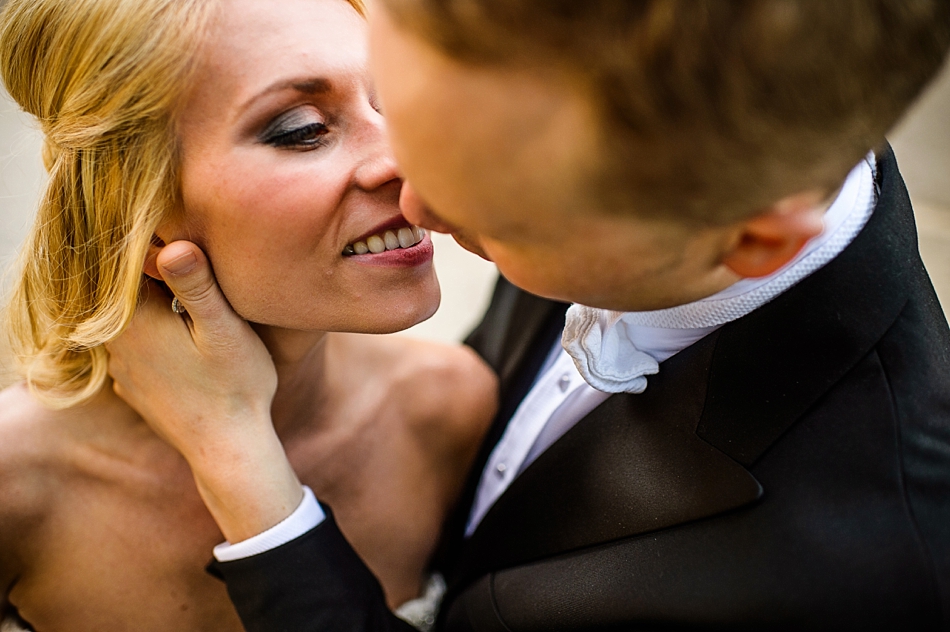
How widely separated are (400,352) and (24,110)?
940 mm

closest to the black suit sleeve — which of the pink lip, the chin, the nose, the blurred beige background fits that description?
the chin

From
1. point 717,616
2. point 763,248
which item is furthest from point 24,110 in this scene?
point 717,616

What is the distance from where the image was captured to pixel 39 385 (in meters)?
1.43

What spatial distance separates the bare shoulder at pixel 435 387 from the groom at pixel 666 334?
25 centimetres

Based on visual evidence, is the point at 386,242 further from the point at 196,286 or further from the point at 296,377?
the point at 296,377

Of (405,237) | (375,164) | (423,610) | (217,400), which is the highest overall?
(375,164)

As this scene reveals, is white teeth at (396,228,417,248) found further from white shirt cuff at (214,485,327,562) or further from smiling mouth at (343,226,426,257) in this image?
white shirt cuff at (214,485,327,562)

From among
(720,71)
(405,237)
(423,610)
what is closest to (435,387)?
(423,610)

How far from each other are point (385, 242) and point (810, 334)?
0.68 m

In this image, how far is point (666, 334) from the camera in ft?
3.91

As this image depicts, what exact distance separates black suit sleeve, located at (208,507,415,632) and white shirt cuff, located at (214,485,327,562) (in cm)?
1

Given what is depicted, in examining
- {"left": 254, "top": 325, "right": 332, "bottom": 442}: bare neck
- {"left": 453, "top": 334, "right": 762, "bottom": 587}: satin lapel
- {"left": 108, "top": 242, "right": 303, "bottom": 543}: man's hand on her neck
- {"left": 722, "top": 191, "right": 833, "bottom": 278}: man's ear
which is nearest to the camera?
{"left": 722, "top": 191, "right": 833, "bottom": 278}: man's ear

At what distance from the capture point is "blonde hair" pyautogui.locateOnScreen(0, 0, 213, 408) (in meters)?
1.12

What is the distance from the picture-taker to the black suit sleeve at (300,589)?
125cm
